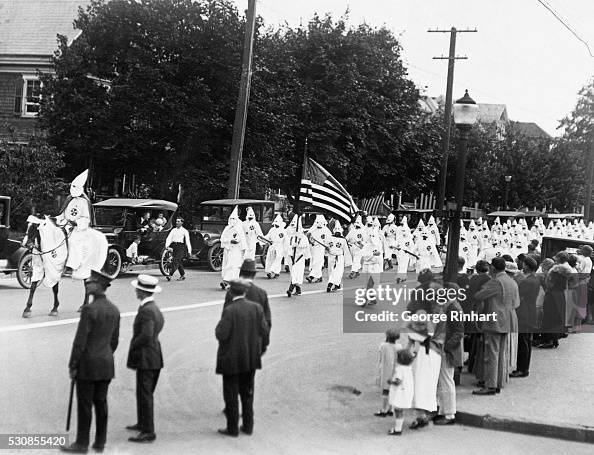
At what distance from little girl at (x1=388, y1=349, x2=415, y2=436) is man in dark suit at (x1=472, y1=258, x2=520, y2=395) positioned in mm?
2006

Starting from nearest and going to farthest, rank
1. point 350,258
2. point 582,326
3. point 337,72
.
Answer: point 582,326, point 350,258, point 337,72

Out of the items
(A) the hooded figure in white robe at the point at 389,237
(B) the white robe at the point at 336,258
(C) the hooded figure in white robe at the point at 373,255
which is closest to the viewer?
(C) the hooded figure in white robe at the point at 373,255

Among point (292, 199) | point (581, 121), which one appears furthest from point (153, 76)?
point (581, 121)

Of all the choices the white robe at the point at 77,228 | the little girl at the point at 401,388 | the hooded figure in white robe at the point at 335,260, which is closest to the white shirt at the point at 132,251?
the white robe at the point at 77,228

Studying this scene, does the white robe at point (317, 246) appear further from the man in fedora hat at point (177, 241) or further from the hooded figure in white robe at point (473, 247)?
the hooded figure in white robe at point (473, 247)

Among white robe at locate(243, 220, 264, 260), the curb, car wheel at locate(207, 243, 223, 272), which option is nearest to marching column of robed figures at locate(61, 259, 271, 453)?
the curb

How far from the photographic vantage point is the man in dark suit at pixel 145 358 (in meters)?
7.59

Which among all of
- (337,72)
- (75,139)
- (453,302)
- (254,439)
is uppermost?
(337,72)

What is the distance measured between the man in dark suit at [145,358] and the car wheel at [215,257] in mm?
15192

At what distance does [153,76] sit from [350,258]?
384 inches

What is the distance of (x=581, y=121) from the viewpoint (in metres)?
65.7

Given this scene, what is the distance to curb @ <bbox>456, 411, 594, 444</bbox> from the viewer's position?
867cm

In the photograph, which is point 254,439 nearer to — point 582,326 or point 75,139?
point 582,326

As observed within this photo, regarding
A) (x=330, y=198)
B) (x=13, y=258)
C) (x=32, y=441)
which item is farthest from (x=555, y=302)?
(x=13, y=258)
